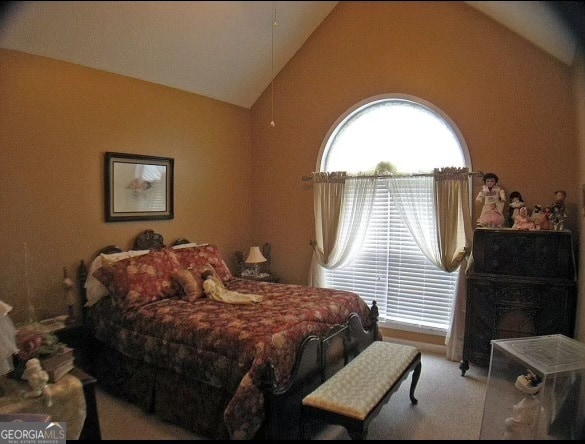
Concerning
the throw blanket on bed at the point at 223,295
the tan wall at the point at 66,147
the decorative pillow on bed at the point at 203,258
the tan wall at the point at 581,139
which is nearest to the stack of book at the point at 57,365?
the tan wall at the point at 66,147

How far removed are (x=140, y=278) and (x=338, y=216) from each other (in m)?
2.04

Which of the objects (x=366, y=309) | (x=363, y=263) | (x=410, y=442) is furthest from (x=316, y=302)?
(x=410, y=442)

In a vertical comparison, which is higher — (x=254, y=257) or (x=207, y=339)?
(x=254, y=257)

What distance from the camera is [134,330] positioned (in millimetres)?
2338

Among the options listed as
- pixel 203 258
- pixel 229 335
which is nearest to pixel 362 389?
pixel 229 335

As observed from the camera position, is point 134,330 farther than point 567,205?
No

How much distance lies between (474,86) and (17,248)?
2923 millimetres

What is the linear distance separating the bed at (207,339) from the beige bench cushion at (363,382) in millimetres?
167

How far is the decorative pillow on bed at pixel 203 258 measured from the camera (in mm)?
3199

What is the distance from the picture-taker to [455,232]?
335 centimetres

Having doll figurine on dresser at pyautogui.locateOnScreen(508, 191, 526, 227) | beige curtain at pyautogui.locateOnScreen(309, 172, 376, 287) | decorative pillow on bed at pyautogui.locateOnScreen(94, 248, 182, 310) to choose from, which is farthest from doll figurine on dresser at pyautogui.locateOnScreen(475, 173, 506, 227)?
decorative pillow on bed at pyautogui.locateOnScreen(94, 248, 182, 310)

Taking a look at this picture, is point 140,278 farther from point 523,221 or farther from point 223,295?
point 523,221

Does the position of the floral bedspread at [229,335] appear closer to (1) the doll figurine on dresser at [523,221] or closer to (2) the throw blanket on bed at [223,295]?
(2) the throw blanket on bed at [223,295]

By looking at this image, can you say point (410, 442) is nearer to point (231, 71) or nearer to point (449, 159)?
point (231, 71)
